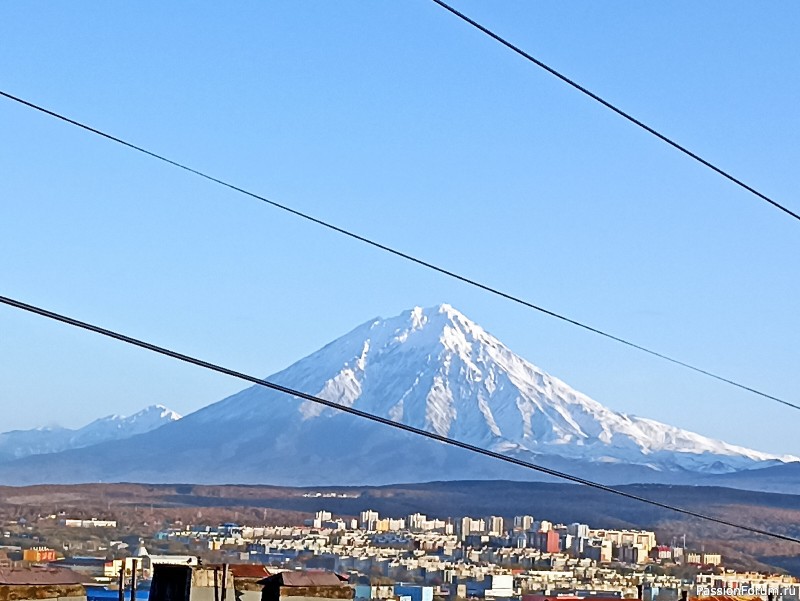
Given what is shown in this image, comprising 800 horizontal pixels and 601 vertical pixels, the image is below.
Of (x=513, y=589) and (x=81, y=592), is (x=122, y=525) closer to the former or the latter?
(x=513, y=589)

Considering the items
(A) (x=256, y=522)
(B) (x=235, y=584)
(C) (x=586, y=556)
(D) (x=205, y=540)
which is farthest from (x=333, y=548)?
(B) (x=235, y=584)

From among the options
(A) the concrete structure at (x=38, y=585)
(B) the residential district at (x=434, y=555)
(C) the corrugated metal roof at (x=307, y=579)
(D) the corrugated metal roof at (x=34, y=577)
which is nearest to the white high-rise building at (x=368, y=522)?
(B) the residential district at (x=434, y=555)

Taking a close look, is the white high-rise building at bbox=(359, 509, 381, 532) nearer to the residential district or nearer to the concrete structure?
the residential district

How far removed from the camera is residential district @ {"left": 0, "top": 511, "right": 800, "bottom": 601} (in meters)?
98.9

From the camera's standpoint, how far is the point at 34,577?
67.9 ft

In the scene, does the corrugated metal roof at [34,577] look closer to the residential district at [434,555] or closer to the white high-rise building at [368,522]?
the residential district at [434,555]

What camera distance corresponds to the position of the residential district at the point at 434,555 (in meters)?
98.9

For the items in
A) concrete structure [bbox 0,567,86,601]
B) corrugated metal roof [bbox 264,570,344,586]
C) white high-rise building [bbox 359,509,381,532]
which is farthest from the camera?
white high-rise building [bbox 359,509,381,532]

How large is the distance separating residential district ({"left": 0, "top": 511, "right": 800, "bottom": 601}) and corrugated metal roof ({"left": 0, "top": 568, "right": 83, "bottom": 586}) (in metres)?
45.1

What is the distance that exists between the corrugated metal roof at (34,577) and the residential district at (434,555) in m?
45.1

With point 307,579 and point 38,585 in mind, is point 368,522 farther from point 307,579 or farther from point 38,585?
point 38,585

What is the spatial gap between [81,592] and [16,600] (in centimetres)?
159

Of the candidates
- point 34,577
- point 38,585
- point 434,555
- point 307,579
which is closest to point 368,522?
point 434,555

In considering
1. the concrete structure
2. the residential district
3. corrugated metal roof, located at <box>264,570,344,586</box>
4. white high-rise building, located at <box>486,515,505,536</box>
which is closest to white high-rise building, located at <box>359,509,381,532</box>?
the residential district
